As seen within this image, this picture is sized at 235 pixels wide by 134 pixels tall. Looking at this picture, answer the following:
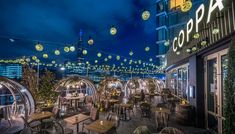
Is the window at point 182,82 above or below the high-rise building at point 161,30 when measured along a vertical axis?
below

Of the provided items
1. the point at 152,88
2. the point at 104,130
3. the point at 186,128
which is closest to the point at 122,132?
the point at 104,130

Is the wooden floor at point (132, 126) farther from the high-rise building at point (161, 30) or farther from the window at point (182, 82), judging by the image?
the high-rise building at point (161, 30)

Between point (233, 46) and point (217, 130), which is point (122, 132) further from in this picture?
point (233, 46)

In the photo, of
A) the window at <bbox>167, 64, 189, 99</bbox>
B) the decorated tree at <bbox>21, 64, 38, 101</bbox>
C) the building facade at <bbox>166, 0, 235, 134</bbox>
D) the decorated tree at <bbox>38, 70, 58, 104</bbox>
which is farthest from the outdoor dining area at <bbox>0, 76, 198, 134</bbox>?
the window at <bbox>167, 64, 189, 99</bbox>

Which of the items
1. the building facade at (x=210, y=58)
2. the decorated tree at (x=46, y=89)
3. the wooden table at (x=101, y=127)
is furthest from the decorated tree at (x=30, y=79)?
the building facade at (x=210, y=58)

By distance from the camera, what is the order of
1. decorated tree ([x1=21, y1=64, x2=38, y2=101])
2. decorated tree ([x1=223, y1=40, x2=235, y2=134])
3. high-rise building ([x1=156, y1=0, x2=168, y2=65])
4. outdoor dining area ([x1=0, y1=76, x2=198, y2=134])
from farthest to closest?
high-rise building ([x1=156, y1=0, x2=168, y2=65]) < decorated tree ([x1=21, y1=64, x2=38, y2=101]) < outdoor dining area ([x1=0, y1=76, x2=198, y2=134]) < decorated tree ([x1=223, y1=40, x2=235, y2=134])

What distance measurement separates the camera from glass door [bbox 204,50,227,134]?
6043mm

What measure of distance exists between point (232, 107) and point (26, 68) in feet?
34.8

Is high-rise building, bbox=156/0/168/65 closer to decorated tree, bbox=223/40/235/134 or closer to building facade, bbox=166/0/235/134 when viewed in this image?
building facade, bbox=166/0/235/134

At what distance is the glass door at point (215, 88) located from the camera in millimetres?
6043

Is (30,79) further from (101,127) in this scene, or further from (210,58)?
(210,58)

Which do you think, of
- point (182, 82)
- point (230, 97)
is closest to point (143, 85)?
point (182, 82)

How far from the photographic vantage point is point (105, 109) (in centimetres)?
1089

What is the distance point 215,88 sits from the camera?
21.9ft
